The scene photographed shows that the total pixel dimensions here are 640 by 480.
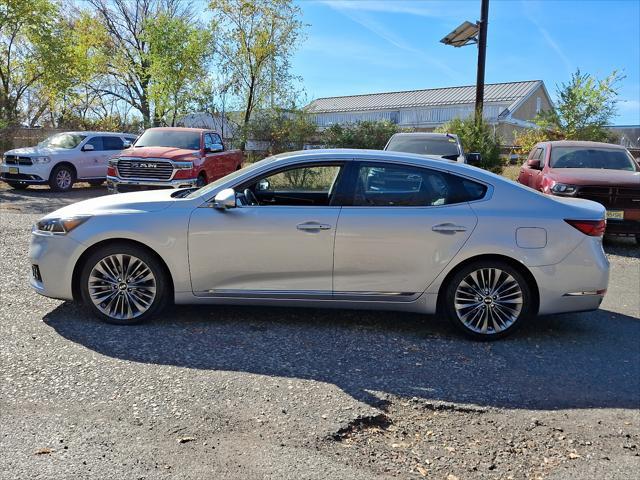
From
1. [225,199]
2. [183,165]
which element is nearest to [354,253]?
[225,199]

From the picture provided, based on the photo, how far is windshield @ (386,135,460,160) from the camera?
12.0 metres

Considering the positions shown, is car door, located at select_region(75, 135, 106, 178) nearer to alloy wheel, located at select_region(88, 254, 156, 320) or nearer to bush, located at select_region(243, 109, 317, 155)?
bush, located at select_region(243, 109, 317, 155)

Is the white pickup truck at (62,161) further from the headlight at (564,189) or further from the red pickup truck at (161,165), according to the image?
the headlight at (564,189)

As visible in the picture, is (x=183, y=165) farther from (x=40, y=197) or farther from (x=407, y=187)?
(x=407, y=187)

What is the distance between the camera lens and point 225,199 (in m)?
4.83

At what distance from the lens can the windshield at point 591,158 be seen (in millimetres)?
10891

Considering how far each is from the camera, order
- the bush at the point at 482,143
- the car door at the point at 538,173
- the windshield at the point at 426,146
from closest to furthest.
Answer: the car door at the point at 538,173, the windshield at the point at 426,146, the bush at the point at 482,143

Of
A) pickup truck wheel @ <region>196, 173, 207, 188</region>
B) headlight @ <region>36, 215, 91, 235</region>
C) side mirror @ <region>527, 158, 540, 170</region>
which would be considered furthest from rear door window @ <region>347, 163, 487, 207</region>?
pickup truck wheel @ <region>196, 173, 207, 188</region>

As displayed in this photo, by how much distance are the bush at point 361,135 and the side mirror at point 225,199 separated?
14410 millimetres

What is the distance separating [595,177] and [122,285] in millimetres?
8272

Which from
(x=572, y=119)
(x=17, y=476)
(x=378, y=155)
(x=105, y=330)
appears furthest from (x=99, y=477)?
(x=572, y=119)

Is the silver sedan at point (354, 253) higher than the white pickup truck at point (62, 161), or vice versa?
the white pickup truck at point (62, 161)

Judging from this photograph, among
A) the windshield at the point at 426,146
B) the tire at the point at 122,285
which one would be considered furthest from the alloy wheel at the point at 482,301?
the windshield at the point at 426,146

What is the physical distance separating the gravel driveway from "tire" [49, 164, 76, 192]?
11.5m
